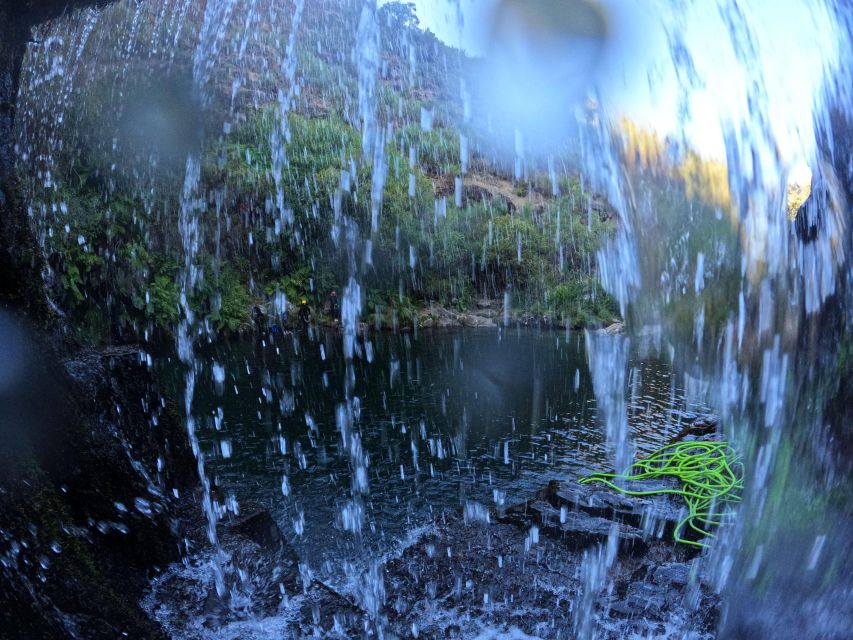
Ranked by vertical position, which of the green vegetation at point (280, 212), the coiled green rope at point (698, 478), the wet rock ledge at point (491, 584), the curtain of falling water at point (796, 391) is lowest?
the wet rock ledge at point (491, 584)

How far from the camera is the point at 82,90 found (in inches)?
637

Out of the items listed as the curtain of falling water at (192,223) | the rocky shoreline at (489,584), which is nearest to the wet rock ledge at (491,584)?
the rocky shoreline at (489,584)

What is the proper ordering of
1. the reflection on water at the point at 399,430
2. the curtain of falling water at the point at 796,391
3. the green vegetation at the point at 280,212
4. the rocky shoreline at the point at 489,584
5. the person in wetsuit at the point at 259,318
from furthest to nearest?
the person in wetsuit at the point at 259,318 < the green vegetation at the point at 280,212 < the reflection on water at the point at 399,430 < the rocky shoreline at the point at 489,584 < the curtain of falling water at the point at 796,391

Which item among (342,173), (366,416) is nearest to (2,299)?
(366,416)

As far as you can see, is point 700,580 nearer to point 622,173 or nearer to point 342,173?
point 622,173

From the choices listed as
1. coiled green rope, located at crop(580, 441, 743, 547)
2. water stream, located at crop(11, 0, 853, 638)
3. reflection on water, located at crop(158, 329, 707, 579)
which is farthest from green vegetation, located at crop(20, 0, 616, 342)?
coiled green rope, located at crop(580, 441, 743, 547)

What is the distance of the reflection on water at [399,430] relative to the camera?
6.31 meters

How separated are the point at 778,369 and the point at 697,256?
5.21 m

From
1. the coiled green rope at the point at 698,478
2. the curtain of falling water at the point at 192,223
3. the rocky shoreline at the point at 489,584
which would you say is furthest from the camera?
the curtain of falling water at the point at 192,223

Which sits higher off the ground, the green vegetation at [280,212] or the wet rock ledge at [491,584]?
the green vegetation at [280,212]

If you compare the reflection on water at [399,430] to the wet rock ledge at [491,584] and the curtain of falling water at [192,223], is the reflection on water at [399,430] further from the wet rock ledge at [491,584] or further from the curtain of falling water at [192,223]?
the curtain of falling water at [192,223]

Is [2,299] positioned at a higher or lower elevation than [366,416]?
higher

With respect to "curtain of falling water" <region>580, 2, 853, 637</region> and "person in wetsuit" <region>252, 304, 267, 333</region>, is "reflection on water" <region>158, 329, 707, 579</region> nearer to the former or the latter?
"curtain of falling water" <region>580, 2, 853, 637</region>

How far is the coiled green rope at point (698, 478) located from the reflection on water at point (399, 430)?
96 cm
